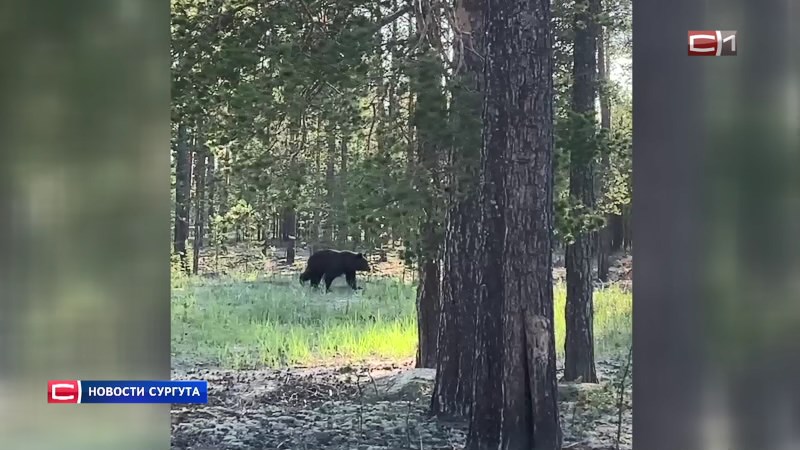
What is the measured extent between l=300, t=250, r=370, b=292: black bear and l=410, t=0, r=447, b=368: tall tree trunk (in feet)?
0.73

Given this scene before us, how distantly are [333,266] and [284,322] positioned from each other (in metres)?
0.27

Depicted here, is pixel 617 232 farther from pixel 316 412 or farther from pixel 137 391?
pixel 137 391

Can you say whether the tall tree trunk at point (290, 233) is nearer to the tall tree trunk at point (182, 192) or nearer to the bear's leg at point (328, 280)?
the bear's leg at point (328, 280)

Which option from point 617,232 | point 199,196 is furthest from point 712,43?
point 199,196

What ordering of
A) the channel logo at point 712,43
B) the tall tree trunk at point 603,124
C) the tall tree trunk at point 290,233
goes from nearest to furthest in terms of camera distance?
the channel logo at point 712,43 → the tall tree trunk at point 603,124 → the tall tree trunk at point 290,233

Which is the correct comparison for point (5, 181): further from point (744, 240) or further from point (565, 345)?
point (744, 240)

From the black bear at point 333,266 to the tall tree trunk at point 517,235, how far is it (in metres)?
0.44

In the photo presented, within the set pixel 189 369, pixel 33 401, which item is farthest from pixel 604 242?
pixel 33 401

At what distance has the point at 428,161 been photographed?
2363 mm

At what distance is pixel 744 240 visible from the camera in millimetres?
2195

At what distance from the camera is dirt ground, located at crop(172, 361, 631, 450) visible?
2387 millimetres

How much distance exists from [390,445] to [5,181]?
1.65m

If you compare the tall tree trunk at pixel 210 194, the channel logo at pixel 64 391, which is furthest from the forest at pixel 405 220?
the channel logo at pixel 64 391

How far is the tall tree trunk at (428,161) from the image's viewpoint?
2361 millimetres
